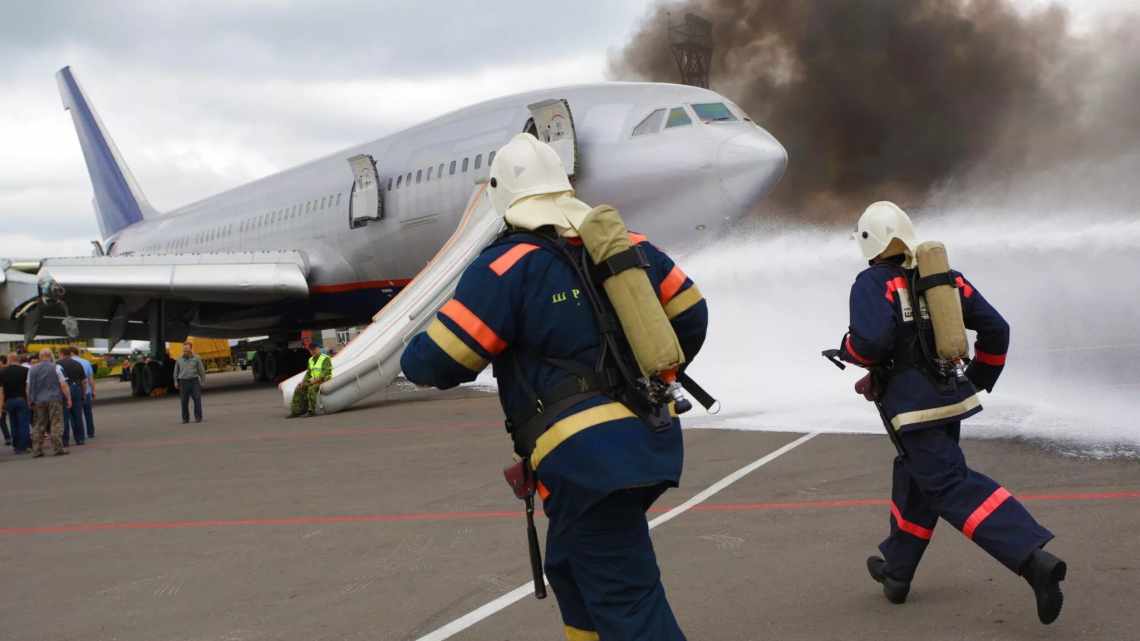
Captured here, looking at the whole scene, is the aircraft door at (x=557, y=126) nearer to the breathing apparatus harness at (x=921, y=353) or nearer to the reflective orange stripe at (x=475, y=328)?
the breathing apparatus harness at (x=921, y=353)

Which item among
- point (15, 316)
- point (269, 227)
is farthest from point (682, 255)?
point (269, 227)

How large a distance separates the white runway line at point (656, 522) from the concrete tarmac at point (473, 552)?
62 millimetres

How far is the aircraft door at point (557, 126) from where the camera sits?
18.1 metres

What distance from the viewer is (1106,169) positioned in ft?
66.0

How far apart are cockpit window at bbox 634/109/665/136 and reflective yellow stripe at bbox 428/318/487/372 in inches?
583

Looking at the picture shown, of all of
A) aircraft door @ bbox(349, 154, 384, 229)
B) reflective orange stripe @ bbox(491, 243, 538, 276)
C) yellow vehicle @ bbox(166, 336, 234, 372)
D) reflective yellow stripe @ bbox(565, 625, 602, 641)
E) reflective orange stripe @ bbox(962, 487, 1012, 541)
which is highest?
aircraft door @ bbox(349, 154, 384, 229)

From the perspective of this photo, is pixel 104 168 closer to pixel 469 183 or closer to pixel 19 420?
pixel 469 183

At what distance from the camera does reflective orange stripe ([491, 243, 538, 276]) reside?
3.39 metres

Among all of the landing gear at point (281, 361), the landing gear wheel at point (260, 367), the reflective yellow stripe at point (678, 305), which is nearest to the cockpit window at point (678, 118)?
the reflective yellow stripe at point (678, 305)

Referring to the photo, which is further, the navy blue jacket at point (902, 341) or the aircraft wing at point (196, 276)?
the aircraft wing at point (196, 276)

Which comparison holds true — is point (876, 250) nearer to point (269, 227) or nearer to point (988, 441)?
point (988, 441)

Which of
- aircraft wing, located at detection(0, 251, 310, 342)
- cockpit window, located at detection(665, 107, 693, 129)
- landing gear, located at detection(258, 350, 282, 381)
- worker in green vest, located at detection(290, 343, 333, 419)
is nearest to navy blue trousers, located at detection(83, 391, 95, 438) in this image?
worker in green vest, located at detection(290, 343, 333, 419)

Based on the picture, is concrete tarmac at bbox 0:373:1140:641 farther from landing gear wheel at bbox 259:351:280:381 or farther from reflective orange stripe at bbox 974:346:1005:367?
landing gear wheel at bbox 259:351:280:381

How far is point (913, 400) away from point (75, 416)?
1450 centimetres
